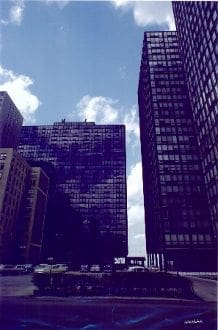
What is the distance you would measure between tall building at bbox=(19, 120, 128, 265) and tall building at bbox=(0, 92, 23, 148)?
735cm

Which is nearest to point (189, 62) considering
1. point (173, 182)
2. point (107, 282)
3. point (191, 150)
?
point (191, 150)

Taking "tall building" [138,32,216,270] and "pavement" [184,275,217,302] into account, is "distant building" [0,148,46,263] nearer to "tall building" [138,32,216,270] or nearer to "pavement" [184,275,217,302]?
"tall building" [138,32,216,270]

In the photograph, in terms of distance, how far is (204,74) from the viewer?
60.0 meters

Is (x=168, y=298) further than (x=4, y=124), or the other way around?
(x=4, y=124)

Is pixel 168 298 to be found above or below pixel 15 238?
below

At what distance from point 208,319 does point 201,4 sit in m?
61.7

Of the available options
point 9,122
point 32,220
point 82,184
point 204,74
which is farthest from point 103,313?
point 9,122

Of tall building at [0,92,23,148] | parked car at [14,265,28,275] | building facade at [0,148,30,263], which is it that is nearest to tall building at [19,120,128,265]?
tall building at [0,92,23,148]

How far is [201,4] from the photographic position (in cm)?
5722

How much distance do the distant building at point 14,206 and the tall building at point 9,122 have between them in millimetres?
32575

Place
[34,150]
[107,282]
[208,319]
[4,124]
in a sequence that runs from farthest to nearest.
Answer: [34,150], [4,124], [107,282], [208,319]

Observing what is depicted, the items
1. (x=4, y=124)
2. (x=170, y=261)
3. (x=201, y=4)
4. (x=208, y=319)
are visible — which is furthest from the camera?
(x=4, y=124)

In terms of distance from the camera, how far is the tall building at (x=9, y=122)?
4409 inches

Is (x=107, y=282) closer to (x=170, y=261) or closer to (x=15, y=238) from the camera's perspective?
(x=170, y=261)
